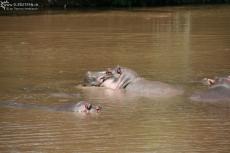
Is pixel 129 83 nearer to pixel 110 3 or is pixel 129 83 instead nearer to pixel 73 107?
pixel 73 107

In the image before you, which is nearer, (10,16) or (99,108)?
(99,108)

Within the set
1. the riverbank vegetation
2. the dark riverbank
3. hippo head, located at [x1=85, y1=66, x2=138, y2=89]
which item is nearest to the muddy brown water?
hippo head, located at [x1=85, y1=66, x2=138, y2=89]

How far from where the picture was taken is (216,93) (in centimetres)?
961

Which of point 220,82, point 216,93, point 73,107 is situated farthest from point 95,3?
point 73,107

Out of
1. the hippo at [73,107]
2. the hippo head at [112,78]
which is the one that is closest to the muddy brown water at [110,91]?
the hippo at [73,107]

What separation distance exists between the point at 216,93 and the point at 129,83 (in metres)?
1.43

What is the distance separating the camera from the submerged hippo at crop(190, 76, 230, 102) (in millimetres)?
9508

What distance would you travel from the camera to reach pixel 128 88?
10.3 m

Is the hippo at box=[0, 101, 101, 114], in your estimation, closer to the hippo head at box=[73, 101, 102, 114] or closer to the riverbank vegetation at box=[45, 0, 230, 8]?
the hippo head at box=[73, 101, 102, 114]

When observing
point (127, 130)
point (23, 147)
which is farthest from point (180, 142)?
point (23, 147)

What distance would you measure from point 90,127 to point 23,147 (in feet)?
3.63

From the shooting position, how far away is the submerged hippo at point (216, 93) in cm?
951

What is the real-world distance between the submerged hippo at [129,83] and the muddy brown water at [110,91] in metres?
0.26

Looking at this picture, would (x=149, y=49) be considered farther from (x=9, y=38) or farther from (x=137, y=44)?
(x=9, y=38)
